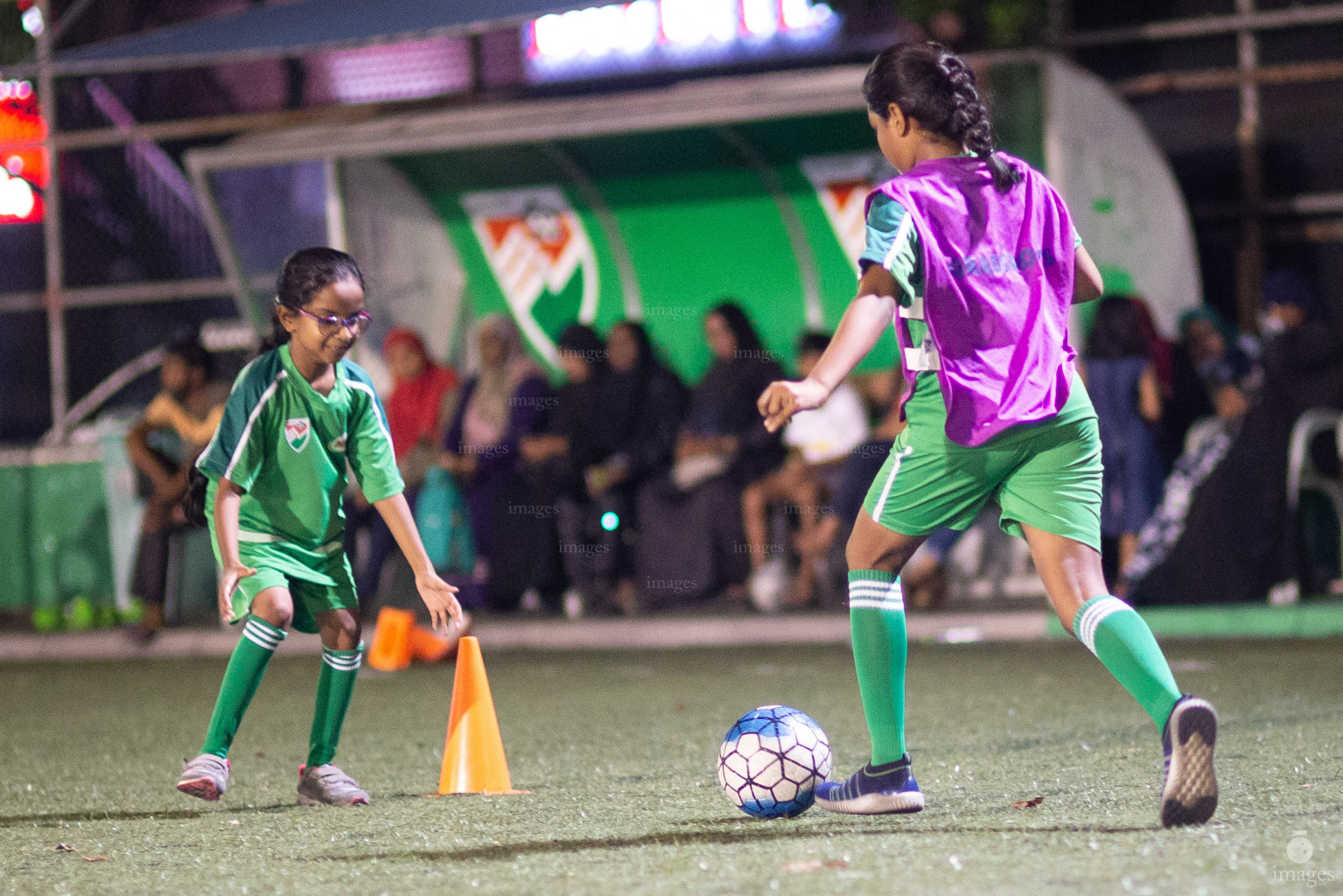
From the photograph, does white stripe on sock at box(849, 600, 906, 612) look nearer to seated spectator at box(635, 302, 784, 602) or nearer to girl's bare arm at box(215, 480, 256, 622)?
girl's bare arm at box(215, 480, 256, 622)

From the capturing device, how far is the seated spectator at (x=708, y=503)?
418 inches

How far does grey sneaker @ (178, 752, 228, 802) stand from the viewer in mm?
4613

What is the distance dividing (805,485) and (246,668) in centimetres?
628

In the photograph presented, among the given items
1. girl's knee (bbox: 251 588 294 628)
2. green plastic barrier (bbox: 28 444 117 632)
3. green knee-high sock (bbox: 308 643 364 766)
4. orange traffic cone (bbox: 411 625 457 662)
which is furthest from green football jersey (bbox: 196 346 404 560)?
green plastic barrier (bbox: 28 444 117 632)

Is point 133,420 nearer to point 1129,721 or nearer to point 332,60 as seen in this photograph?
point 332,60

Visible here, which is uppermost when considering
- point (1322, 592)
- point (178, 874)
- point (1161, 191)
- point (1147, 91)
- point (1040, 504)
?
point (1147, 91)

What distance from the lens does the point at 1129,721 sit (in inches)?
232

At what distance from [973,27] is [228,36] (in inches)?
196

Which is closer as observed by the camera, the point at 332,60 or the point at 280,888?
the point at 280,888

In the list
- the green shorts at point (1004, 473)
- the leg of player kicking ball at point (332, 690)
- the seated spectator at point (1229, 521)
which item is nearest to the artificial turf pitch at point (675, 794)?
the leg of player kicking ball at point (332, 690)

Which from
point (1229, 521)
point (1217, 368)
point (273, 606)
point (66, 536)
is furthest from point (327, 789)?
point (66, 536)

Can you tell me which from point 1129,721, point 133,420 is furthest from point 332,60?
point 1129,721

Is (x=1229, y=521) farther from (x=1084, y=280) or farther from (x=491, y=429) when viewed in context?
(x=1084, y=280)

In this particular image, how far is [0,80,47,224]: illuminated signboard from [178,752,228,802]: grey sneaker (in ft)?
35.4
